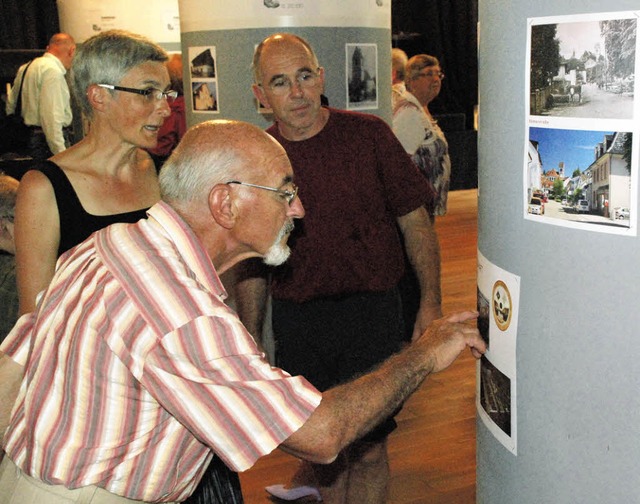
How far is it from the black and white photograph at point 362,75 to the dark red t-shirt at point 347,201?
1048mm

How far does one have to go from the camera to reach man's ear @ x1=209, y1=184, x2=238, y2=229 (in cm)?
185

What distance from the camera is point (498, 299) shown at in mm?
1746

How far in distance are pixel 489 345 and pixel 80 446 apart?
0.83 meters

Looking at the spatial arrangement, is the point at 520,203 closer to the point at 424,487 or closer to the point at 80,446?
the point at 80,446

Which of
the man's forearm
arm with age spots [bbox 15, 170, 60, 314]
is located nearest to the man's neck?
the man's forearm

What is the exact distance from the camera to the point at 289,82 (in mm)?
3229

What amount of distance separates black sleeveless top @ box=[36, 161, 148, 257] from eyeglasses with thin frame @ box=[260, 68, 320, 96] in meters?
0.89

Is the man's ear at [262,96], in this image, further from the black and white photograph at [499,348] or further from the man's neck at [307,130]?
the black and white photograph at [499,348]

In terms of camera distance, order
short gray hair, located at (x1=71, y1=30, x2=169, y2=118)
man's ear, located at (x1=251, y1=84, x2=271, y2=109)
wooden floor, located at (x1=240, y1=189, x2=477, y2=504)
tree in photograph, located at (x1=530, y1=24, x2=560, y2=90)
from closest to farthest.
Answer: tree in photograph, located at (x1=530, y1=24, x2=560, y2=90) → short gray hair, located at (x1=71, y1=30, x2=169, y2=118) → man's ear, located at (x1=251, y1=84, x2=271, y2=109) → wooden floor, located at (x1=240, y1=189, x2=477, y2=504)

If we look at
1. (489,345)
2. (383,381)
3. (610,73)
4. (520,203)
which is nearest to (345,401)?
(383,381)

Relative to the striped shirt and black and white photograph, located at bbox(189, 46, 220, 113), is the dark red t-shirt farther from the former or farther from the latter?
the striped shirt

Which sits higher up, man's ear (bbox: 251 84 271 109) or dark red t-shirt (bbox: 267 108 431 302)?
man's ear (bbox: 251 84 271 109)

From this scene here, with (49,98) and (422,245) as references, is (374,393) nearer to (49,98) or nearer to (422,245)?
(422,245)

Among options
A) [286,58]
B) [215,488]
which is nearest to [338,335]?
[215,488]
